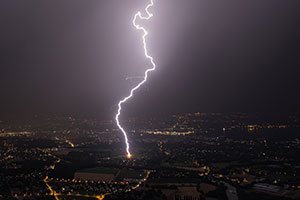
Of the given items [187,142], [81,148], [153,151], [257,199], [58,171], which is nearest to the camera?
[257,199]

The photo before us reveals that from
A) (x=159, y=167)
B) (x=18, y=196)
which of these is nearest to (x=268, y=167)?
(x=159, y=167)

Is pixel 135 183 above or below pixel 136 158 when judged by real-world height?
below

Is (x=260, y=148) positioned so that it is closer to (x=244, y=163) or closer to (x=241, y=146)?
(x=241, y=146)

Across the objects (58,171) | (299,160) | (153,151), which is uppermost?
(153,151)

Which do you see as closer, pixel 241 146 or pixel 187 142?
pixel 241 146

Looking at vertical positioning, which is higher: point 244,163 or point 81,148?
point 81,148

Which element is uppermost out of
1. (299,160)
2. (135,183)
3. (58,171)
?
(299,160)

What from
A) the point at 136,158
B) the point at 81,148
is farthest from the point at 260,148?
the point at 81,148

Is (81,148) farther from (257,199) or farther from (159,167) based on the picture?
(257,199)

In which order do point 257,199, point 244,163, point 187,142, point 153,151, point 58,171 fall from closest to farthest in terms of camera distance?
point 257,199
point 58,171
point 244,163
point 153,151
point 187,142
